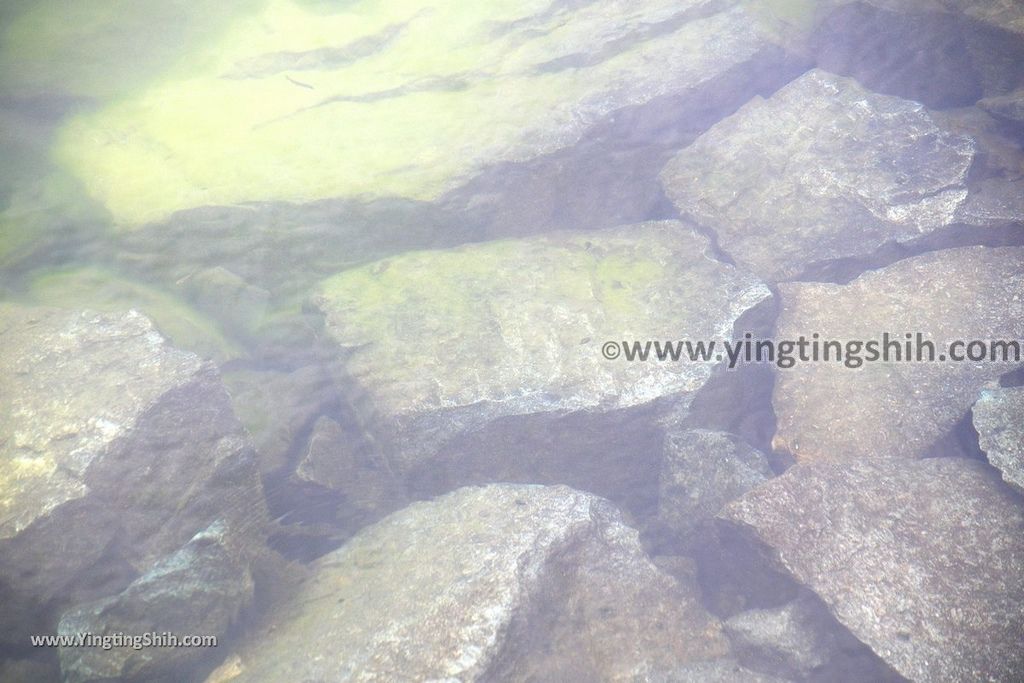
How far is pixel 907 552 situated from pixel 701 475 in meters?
1.18

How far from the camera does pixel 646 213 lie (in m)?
5.01

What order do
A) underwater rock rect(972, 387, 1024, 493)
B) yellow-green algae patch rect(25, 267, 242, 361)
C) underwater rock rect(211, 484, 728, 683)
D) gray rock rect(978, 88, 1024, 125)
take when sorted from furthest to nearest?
gray rock rect(978, 88, 1024, 125), yellow-green algae patch rect(25, 267, 242, 361), underwater rock rect(972, 387, 1024, 493), underwater rock rect(211, 484, 728, 683)

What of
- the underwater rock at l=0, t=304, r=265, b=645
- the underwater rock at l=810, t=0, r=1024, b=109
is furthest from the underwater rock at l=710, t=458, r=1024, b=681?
the underwater rock at l=810, t=0, r=1024, b=109

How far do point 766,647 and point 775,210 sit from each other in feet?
10.9

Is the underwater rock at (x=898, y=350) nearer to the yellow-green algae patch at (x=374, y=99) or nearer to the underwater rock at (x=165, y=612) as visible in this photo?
the yellow-green algae patch at (x=374, y=99)

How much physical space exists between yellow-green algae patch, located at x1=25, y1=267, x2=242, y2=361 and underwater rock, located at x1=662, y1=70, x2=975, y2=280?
3973 millimetres

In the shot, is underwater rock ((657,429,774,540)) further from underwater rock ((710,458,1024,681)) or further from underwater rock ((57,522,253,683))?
underwater rock ((57,522,253,683))

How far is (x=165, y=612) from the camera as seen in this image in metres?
3.03

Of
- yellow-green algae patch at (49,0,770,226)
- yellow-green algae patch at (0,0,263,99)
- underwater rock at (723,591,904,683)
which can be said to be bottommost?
underwater rock at (723,591,904,683)

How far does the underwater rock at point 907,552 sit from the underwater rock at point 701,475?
217 mm

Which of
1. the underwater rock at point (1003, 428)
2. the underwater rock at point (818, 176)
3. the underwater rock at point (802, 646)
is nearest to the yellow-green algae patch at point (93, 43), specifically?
the underwater rock at point (818, 176)

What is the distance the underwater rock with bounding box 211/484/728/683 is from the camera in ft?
9.28

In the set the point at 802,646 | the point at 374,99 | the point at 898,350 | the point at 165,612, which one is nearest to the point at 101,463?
the point at 165,612

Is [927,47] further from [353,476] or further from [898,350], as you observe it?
[353,476]
